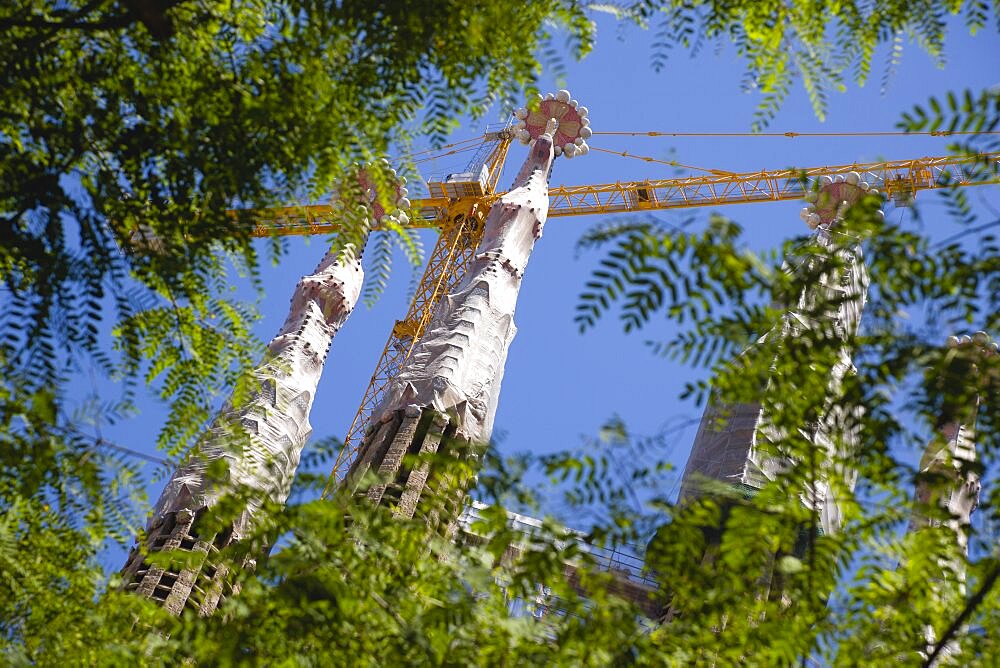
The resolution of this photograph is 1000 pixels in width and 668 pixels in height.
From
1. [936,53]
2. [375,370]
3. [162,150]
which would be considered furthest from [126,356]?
[375,370]

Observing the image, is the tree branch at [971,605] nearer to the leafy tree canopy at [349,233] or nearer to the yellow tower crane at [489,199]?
the leafy tree canopy at [349,233]

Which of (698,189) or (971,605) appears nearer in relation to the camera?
(971,605)

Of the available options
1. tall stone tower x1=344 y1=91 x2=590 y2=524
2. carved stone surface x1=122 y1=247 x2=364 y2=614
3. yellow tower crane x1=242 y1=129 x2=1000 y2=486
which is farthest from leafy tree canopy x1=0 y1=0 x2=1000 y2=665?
yellow tower crane x1=242 y1=129 x2=1000 y2=486

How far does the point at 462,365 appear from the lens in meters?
16.9

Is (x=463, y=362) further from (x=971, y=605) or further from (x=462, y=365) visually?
(x=971, y=605)

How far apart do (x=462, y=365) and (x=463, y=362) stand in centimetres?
9

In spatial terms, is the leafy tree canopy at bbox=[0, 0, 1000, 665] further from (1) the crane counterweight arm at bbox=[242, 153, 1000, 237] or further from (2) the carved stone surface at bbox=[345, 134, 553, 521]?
(1) the crane counterweight arm at bbox=[242, 153, 1000, 237]

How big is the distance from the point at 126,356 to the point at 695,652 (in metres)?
2.38

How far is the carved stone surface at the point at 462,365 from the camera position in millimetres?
15539

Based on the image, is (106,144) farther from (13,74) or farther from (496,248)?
(496,248)

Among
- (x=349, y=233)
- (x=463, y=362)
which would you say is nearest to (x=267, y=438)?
(x=463, y=362)

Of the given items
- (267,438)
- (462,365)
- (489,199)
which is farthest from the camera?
(489,199)

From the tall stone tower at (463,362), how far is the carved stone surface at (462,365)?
0.05 ft

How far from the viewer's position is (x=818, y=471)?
13.3ft
